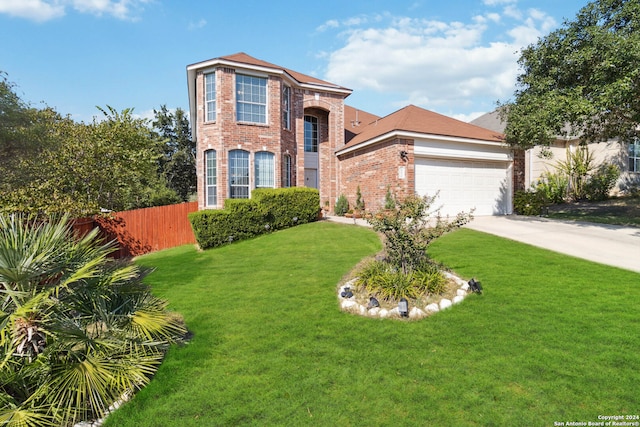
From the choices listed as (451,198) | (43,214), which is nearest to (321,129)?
(451,198)

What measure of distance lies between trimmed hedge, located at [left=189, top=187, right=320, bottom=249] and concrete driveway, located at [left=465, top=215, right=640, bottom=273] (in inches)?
254

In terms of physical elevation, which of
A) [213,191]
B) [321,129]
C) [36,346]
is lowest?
[36,346]

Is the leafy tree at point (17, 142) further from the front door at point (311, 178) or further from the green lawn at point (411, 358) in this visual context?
the front door at point (311, 178)

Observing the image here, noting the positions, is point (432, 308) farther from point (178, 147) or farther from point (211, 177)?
point (178, 147)

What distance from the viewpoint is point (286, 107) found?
16594 millimetres

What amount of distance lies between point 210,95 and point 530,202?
1537 cm

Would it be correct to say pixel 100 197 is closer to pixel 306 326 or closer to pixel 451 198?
pixel 306 326

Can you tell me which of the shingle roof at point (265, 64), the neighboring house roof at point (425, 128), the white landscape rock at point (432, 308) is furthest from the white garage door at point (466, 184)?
the white landscape rock at point (432, 308)

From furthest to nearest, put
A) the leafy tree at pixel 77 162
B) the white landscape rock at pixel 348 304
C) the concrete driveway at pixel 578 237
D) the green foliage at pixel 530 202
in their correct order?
the green foliage at pixel 530 202 < the leafy tree at pixel 77 162 < the concrete driveway at pixel 578 237 < the white landscape rock at pixel 348 304

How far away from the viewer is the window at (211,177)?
14.8 meters

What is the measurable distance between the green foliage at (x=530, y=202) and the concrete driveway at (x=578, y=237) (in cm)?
184

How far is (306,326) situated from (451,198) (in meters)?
11.2

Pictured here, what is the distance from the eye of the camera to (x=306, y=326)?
434 cm

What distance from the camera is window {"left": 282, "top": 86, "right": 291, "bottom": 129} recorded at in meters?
16.2
